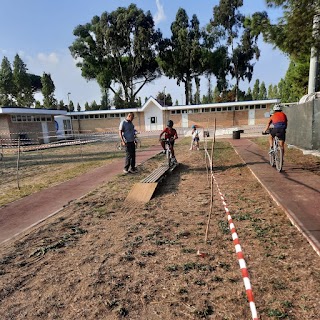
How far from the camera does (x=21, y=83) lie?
2096 inches

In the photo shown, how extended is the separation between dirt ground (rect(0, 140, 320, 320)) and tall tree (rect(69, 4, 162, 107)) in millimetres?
44890

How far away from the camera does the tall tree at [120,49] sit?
44.9m

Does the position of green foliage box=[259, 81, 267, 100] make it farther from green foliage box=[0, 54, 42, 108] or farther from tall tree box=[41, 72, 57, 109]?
green foliage box=[0, 54, 42, 108]

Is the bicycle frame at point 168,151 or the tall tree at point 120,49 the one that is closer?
the bicycle frame at point 168,151

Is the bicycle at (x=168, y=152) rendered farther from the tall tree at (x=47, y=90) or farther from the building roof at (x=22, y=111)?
the tall tree at (x=47, y=90)

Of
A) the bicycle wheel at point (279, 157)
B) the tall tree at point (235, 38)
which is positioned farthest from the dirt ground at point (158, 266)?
the tall tree at point (235, 38)

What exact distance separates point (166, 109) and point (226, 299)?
37.3 meters

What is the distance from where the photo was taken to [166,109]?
127 ft

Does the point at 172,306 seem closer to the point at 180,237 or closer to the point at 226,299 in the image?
the point at 226,299

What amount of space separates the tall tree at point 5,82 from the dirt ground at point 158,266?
58403 mm

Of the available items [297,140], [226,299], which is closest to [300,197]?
[226,299]

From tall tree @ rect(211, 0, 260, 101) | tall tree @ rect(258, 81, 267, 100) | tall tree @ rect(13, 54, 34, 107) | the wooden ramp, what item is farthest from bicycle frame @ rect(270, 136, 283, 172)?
tall tree @ rect(258, 81, 267, 100)

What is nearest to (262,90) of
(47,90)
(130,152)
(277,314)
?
(47,90)

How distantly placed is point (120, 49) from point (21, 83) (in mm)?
22151
